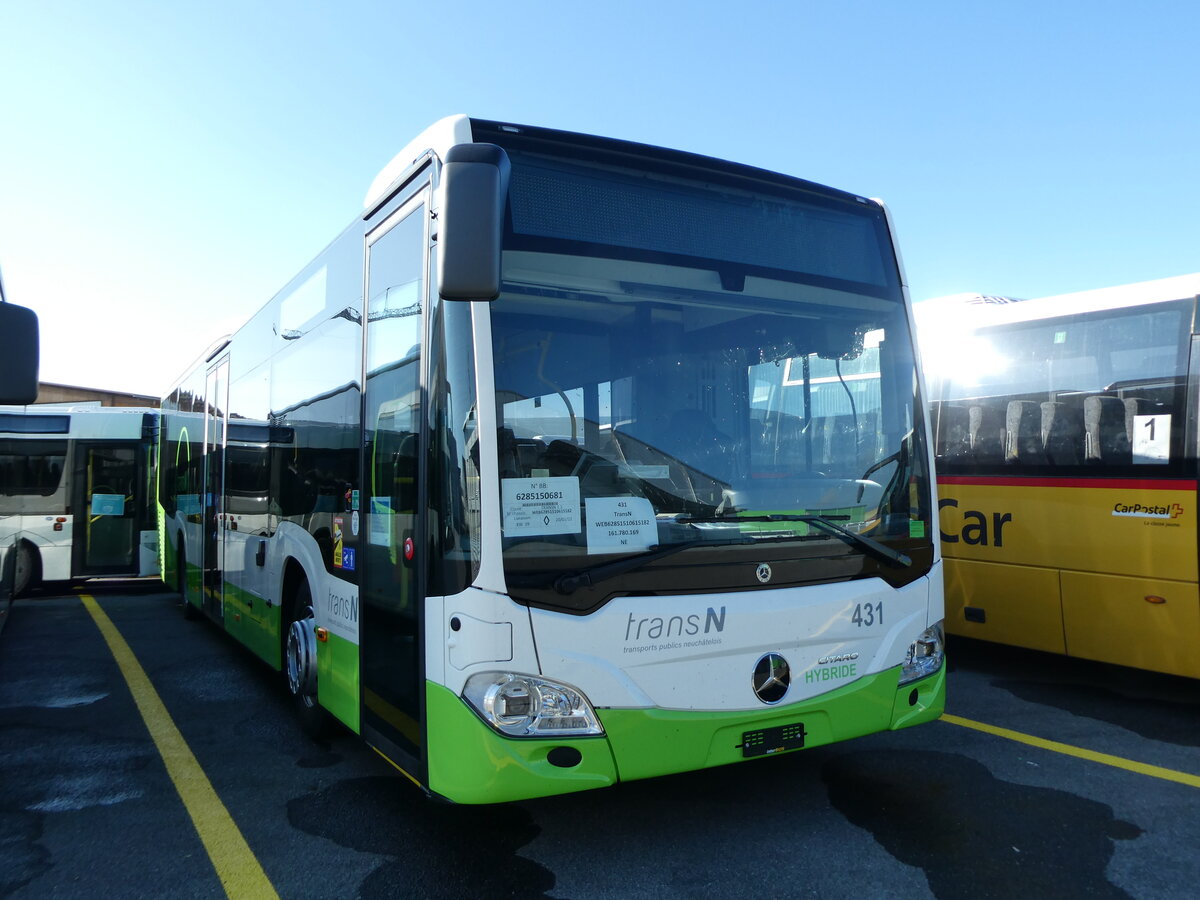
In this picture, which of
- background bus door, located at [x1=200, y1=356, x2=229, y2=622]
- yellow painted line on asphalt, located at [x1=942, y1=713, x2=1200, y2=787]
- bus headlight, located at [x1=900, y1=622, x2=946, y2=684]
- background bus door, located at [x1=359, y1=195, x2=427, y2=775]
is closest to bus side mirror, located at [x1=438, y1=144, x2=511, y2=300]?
background bus door, located at [x1=359, y1=195, x2=427, y2=775]

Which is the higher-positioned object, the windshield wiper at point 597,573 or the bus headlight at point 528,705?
the windshield wiper at point 597,573

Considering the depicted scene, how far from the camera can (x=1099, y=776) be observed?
4719 mm

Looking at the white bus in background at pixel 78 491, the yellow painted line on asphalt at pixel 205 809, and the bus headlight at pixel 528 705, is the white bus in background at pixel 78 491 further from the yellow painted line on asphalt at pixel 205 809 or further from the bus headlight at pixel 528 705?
the bus headlight at pixel 528 705

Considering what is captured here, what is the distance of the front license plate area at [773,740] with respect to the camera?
372 centimetres

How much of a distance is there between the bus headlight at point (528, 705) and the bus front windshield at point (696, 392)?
0.32 meters

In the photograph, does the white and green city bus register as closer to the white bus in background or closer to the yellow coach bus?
the yellow coach bus

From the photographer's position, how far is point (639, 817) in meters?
4.22

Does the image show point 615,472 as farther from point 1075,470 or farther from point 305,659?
point 1075,470

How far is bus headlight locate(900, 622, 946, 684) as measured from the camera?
4.21m

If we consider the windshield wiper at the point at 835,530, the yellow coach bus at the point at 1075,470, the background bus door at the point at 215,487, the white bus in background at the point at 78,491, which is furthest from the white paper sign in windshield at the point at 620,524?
the white bus in background at the point at 78,491

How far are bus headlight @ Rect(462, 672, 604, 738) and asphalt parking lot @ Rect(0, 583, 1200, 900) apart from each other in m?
0.66

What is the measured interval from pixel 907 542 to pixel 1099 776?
5.75 ft

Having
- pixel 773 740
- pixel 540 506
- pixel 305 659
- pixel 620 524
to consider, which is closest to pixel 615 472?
pixel 620 524

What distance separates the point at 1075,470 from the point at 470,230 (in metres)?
4.96
